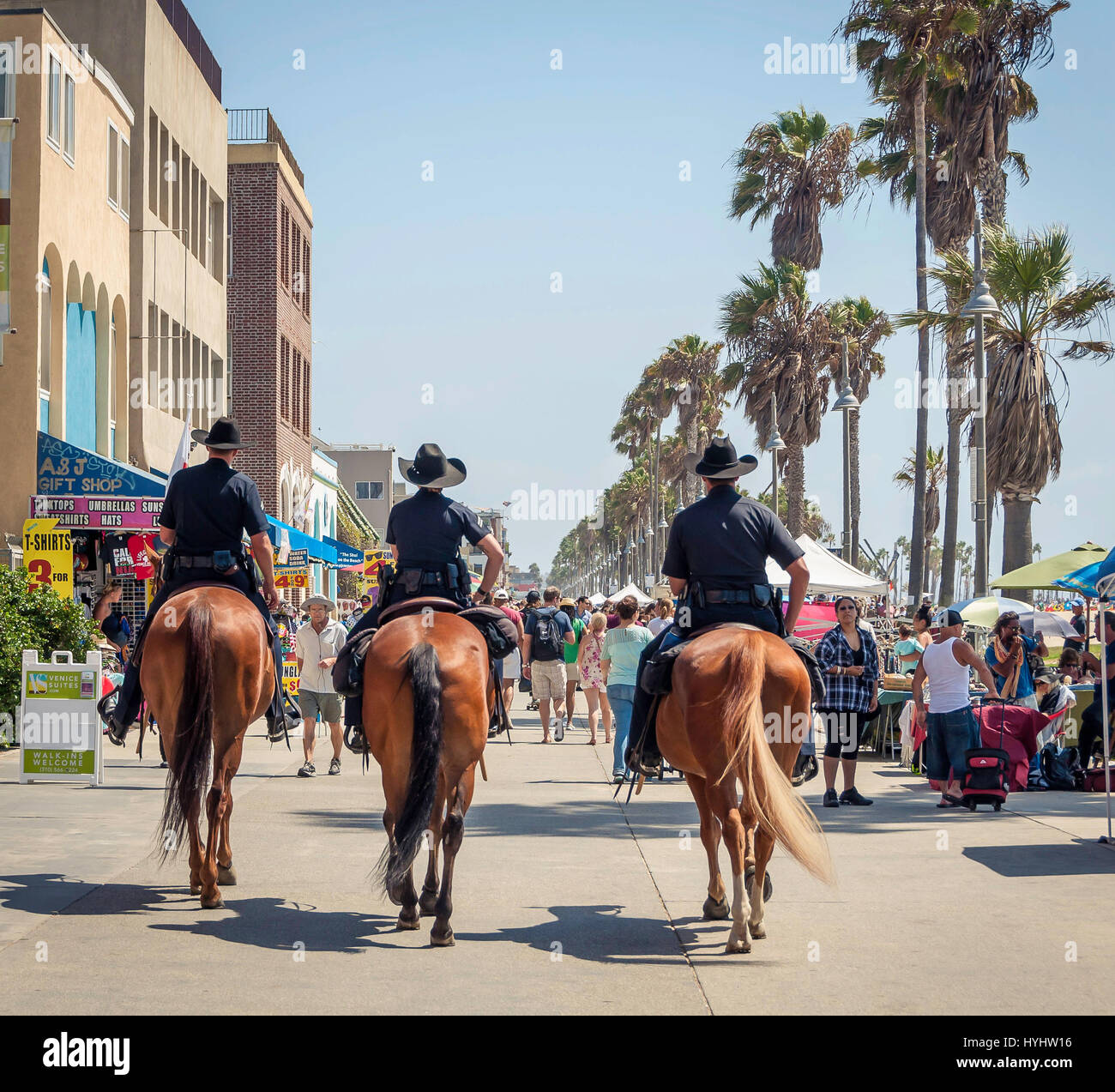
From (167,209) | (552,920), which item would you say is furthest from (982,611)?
(167,209)

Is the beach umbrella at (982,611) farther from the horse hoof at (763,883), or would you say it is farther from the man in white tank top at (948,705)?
the horse hoof at (763,883)

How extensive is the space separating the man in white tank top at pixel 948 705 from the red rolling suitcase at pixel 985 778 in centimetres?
13

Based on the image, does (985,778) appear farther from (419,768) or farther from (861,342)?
(861,342)

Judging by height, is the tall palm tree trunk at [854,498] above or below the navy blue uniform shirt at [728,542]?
above

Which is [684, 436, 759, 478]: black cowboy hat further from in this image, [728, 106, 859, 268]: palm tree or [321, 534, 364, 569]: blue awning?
[728, 106, 859, 268]: palm tree

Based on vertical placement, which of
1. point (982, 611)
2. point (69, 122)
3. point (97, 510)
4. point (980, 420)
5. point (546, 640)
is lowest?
point (546, 640)

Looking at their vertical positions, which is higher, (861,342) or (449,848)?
(861,342)

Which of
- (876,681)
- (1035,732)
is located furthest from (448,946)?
(1035,732)

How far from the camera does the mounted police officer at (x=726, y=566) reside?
765 cm

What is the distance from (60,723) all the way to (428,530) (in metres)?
7.32

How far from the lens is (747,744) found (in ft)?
22.5

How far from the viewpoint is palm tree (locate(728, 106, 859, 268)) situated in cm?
4681

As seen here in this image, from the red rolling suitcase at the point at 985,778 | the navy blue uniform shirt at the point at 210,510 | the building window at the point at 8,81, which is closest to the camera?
the navy blue uniform shirt at the point at 210,510

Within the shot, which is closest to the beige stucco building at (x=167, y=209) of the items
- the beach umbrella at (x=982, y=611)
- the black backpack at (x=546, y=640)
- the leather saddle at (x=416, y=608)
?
the black backpack at (x=546, y=640)
